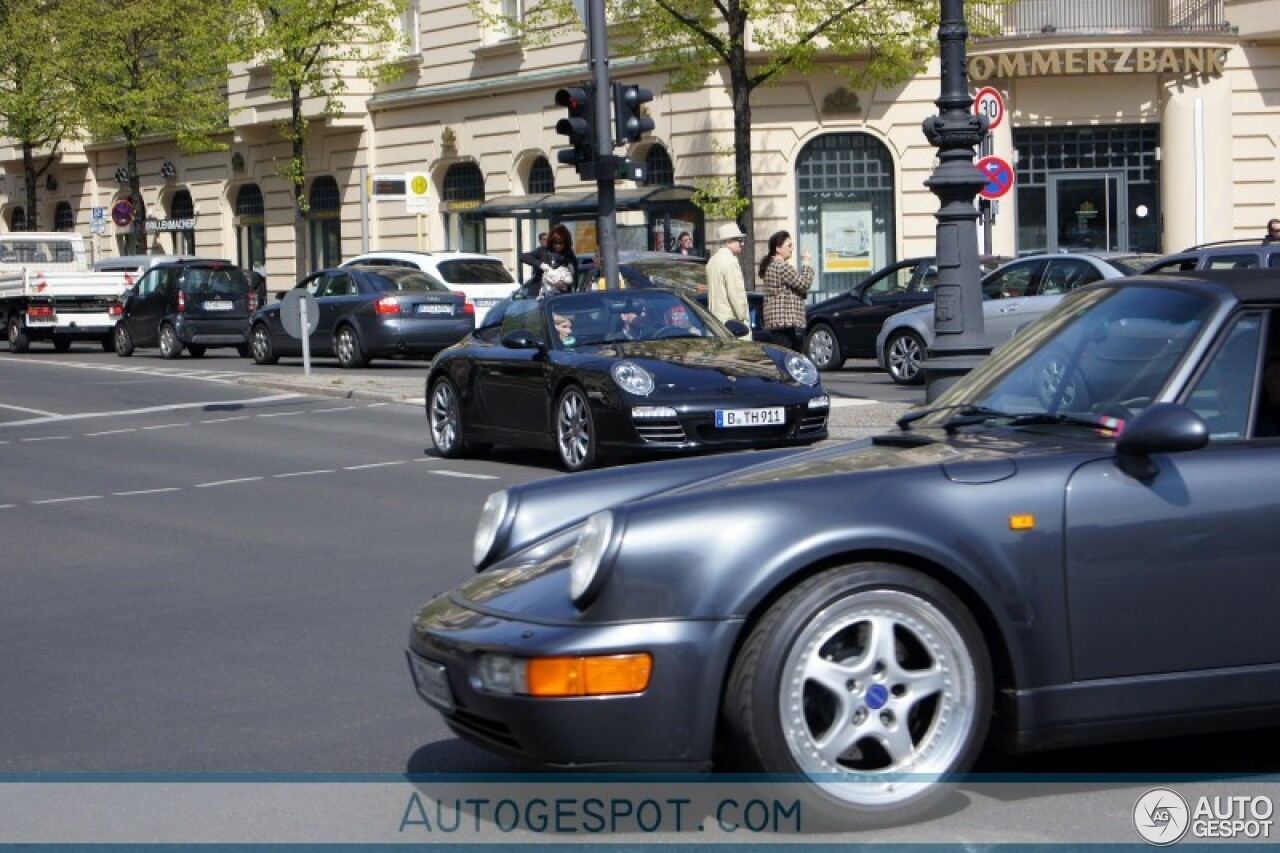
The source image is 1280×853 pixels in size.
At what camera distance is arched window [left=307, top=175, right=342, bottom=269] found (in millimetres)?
44250

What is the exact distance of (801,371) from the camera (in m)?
13.9

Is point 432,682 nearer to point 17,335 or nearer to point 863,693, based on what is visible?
point 863,693

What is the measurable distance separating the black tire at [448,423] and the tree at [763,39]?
14.6m

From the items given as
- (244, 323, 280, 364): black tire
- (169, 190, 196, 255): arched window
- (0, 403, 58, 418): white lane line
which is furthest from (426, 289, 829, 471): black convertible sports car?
(169, 190, 196, 255): arched window

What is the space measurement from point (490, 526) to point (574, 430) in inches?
319

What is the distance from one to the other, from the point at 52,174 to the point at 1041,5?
33790 mm

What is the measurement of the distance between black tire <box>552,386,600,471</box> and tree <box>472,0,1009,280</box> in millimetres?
16002

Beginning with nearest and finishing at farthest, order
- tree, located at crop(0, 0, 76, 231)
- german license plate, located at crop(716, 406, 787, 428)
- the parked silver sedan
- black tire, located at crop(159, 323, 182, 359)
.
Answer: german license plate, located at crop(716, 406, 787, 428), the parked silver sedan, black tire, located at crop(159, 323, 182, 359), tree, located at crop(0, 0, 76, 231)

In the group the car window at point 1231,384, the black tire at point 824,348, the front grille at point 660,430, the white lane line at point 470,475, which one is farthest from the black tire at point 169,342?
the car window at point 1231,384

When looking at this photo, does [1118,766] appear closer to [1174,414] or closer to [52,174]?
[1174,414]

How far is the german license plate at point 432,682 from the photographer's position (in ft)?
16.6

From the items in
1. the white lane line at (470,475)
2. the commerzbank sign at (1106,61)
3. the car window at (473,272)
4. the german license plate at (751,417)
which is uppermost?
the commerzbank sign at (1106,61)

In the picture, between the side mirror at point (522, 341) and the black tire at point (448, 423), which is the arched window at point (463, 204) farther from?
the side mirror at point (522, 341)

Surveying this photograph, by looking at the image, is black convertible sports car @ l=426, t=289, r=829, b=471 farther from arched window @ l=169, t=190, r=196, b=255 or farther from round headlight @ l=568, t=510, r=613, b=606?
arched window @ l=169, t=190, r=196, b=255
